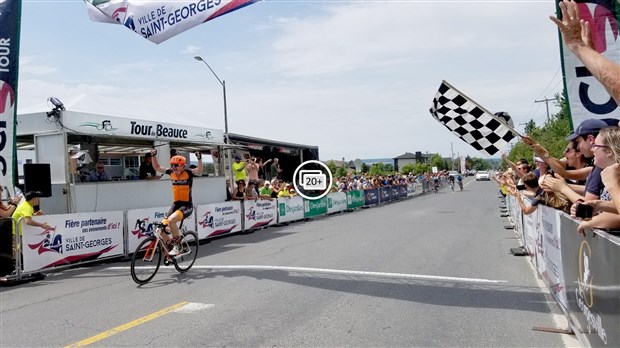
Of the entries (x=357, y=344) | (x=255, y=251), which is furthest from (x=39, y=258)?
(x=357, y=344)

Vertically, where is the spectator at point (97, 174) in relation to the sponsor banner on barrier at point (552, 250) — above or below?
above

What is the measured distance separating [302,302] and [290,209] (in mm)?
12706

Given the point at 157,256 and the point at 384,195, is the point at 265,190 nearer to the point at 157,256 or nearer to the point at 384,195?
the point at 157,256

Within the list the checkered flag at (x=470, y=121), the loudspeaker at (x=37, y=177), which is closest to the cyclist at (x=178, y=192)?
the loudspeaker at (x=37, y=177)

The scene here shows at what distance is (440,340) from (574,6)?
3279mm

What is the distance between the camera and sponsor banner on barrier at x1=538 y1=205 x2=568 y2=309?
5.08m

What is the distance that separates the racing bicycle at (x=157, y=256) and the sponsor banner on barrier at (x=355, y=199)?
1670 centimetres

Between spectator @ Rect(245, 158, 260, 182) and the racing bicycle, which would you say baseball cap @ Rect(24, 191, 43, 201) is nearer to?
the racing bicycle

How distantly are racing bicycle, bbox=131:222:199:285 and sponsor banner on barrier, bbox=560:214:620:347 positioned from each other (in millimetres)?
6086

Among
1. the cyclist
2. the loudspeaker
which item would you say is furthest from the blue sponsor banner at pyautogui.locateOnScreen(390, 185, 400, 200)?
the cyclist

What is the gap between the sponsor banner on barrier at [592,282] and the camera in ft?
9.70

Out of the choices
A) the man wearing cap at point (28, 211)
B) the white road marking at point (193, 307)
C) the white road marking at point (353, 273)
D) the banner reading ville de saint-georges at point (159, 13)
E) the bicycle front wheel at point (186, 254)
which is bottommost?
the white road marking at point (353, 273)

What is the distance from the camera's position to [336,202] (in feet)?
77.4

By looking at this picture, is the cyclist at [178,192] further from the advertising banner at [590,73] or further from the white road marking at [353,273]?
the advertising banner at [590,73]
